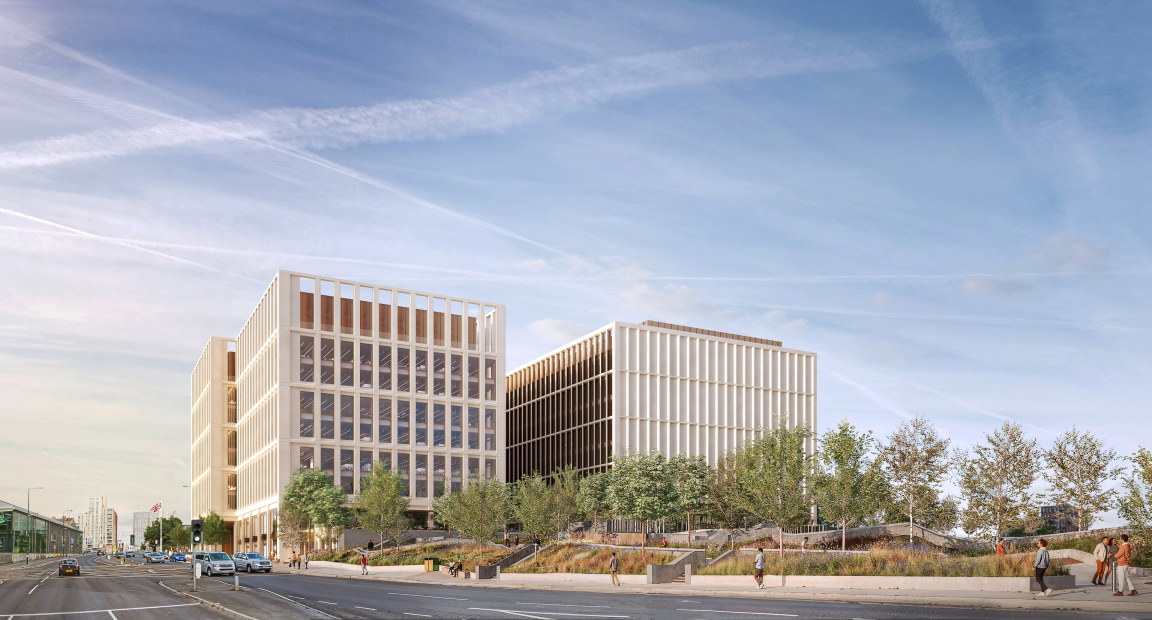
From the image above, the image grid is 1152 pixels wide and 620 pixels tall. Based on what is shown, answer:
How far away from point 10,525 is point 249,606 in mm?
179317

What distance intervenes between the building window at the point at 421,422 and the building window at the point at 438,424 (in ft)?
2.57

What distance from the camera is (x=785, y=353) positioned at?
113812 millimetres

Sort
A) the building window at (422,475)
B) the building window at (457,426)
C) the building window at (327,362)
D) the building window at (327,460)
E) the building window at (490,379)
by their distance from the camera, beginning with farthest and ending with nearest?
the building window at (490,379)
the building window at (457,426)
the building window at (422,475)
the building window at (327,362)
the building window at (327,460)

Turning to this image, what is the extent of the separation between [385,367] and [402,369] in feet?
6.19

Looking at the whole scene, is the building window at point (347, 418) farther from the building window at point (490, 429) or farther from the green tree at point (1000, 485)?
the green tree at point (1000, 485)

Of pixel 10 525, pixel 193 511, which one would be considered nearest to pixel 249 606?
pixel 193 511

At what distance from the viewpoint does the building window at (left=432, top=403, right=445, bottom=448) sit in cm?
10581

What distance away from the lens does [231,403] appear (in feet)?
447

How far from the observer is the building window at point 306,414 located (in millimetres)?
99312

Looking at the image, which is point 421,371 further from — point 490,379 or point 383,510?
point 383,510

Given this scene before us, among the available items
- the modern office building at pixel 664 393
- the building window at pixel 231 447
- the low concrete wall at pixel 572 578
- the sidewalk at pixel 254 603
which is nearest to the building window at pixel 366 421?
the modern office building at pixel 664 393

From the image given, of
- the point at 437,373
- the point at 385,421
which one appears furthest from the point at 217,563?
the point at 437,373

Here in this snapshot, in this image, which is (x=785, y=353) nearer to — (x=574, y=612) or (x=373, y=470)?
(x=373, y=470)

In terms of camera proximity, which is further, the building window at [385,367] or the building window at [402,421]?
the building window at [385,367]
